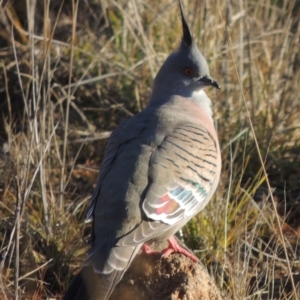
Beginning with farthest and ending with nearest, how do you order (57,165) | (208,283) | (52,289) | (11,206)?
→ (57,165) → (11,206) → (52,289) → (208,283)

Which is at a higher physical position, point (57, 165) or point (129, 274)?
point (129, 274)

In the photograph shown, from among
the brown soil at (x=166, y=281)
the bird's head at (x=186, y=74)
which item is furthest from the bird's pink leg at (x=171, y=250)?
the bird's head at (x=186, y=74)

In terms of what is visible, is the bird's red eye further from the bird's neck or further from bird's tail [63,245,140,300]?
bird's tail [63,245,140,300]

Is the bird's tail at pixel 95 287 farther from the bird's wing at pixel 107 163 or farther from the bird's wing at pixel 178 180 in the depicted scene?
the bird's wing at pixel 107 163

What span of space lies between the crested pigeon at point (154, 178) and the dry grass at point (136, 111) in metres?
0.59

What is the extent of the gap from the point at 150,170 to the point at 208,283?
68cm

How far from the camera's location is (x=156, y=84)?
542 centimetres

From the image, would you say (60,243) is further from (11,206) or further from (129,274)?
(129,274)

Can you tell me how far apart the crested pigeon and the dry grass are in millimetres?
587

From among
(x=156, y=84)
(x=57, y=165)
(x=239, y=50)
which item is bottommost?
(x=57, y=165)

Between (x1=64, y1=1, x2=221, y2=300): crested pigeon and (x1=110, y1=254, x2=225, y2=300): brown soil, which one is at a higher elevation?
(x1=64, y1=1, x2=221, y2=300): crested pigeon

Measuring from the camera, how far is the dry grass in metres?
5.36

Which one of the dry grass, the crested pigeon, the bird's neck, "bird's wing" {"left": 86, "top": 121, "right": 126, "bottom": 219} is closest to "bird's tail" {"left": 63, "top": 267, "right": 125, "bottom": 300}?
the crested pigeon

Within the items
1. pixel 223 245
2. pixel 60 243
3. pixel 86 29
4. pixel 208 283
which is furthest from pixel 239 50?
pixel 208 283
